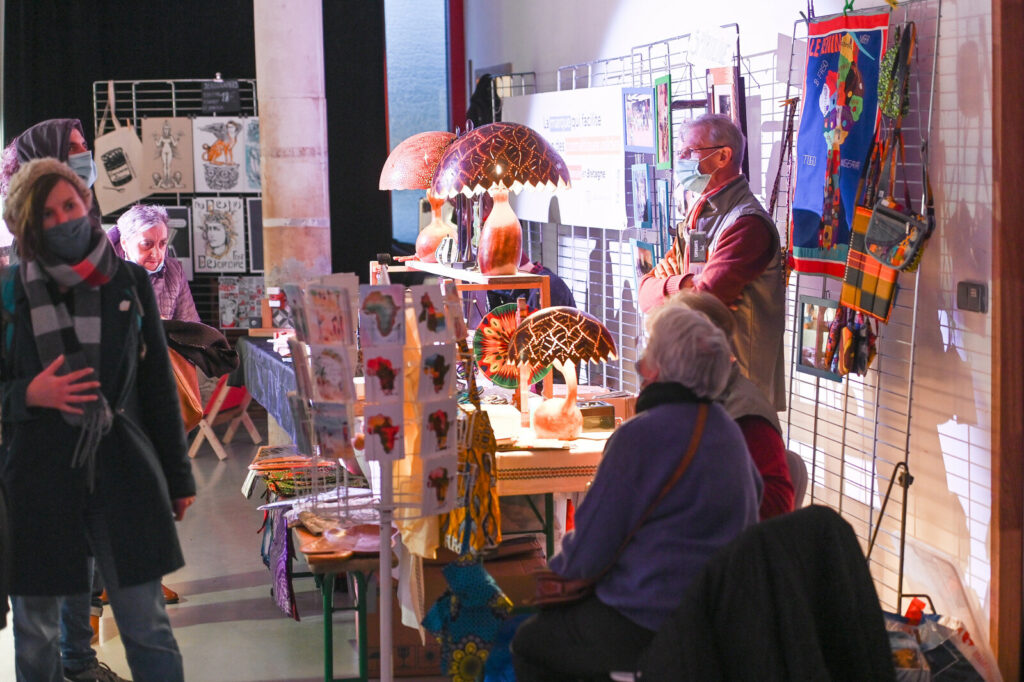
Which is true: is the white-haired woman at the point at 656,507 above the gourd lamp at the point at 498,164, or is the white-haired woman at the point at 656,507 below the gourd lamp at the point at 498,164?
below

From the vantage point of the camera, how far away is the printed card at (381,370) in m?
3.06

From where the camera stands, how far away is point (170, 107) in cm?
892

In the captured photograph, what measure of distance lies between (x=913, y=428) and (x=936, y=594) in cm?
54

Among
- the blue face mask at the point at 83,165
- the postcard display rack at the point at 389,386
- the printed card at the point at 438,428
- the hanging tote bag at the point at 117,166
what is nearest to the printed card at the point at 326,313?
the postcard display rack at the point at 389,386

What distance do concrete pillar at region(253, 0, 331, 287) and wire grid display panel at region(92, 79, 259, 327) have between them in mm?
1697

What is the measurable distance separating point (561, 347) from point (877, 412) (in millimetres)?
1088

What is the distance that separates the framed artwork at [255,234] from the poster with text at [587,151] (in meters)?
2.57

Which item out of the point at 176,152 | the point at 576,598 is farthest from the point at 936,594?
the point at 176,152

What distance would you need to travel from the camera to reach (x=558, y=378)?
5965 mm

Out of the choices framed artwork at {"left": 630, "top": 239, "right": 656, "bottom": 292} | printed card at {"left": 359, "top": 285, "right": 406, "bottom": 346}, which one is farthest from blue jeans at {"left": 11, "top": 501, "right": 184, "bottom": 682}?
framed artwork at {"left": 630, "top": 239, "right": 656, "bottom": 292}

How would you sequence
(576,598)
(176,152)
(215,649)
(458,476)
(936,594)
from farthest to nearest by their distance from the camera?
(176,152), (215,649), (936,594), (458,476), (576,598)

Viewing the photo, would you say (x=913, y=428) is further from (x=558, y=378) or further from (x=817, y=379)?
A: (x=558, y=378)

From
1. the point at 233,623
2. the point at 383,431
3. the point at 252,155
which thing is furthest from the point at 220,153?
the point at 383,431

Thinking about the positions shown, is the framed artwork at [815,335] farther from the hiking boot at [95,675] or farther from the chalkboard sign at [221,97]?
the chalkboard sign at [221,97]
